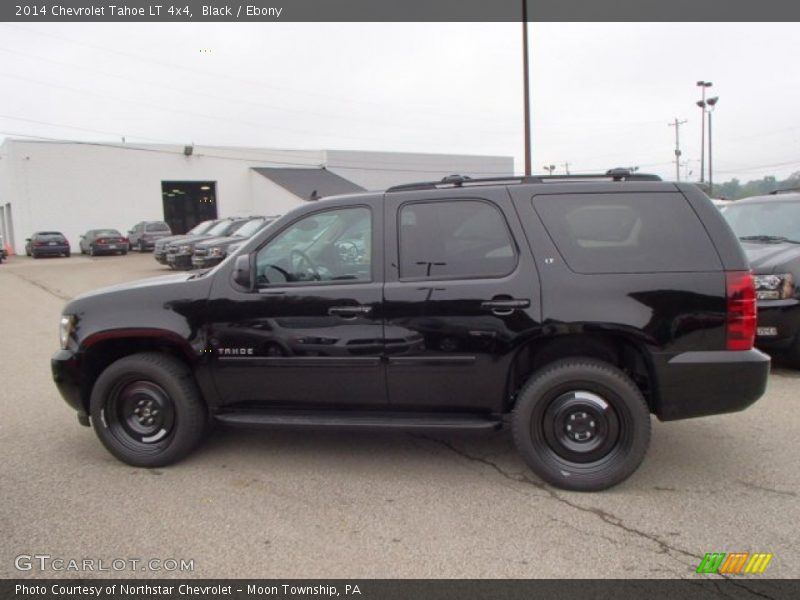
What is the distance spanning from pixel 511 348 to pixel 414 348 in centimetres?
61

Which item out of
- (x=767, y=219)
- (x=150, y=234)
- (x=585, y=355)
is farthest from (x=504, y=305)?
(x=150, y=234)

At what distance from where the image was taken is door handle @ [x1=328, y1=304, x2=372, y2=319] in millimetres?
3871

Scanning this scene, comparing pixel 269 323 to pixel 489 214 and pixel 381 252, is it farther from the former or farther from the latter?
pixel 489 214

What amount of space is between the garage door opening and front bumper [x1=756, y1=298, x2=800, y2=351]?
129 ft

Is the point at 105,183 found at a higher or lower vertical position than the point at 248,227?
higher

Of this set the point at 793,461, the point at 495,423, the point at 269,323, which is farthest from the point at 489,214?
the point at 793,461

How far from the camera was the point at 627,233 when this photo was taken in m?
3.80

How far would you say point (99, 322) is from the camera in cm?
414

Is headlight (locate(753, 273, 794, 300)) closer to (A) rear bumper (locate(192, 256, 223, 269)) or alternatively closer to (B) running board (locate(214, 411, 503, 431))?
(B) running board (locate(214, 411, 503, 431))

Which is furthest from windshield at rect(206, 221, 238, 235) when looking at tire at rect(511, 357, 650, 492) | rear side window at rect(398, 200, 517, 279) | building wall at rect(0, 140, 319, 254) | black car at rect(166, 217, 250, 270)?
building wall at rect(0, 140, 319, 254)

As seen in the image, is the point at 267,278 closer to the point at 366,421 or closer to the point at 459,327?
the point at 366,421

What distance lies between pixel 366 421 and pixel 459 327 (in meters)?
0.87

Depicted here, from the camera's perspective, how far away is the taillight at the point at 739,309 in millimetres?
3609

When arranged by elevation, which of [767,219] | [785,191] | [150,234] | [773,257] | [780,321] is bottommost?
[780,321]
